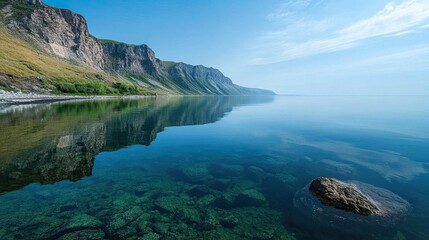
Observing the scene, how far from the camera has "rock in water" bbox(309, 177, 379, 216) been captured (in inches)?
651

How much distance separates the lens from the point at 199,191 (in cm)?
2073

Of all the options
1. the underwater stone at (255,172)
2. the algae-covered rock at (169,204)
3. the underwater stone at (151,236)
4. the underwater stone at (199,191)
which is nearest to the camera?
the underwater stone at (151,236)

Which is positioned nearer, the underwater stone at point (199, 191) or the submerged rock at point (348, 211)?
the submerged rock at point (348, 211)

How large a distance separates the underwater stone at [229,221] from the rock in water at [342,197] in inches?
298

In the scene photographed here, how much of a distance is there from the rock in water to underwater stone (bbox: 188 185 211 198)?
9.63 metres

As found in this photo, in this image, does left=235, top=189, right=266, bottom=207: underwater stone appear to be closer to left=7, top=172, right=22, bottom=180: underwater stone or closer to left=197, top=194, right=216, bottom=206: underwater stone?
left=197, top=194, right=216, bottom=206: underwater stone

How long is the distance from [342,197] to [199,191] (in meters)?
12.1

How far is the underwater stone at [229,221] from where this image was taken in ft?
49.7

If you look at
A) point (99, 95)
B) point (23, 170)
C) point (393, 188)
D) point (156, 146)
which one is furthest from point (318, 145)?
point (99, 95)

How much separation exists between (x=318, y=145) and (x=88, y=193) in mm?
A: 36518

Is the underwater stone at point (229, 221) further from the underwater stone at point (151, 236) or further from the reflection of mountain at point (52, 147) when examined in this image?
the reflection of mountain at point (52, 147)

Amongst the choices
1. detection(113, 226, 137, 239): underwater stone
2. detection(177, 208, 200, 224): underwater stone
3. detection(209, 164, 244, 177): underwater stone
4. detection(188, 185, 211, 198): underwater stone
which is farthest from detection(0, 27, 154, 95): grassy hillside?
detection(177, 208, 200, 224): underwater stone

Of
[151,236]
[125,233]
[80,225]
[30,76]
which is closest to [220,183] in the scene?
[151,236]

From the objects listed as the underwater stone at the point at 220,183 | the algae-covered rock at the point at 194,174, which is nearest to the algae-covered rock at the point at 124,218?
the algae-covered rock at the point at 194,174
